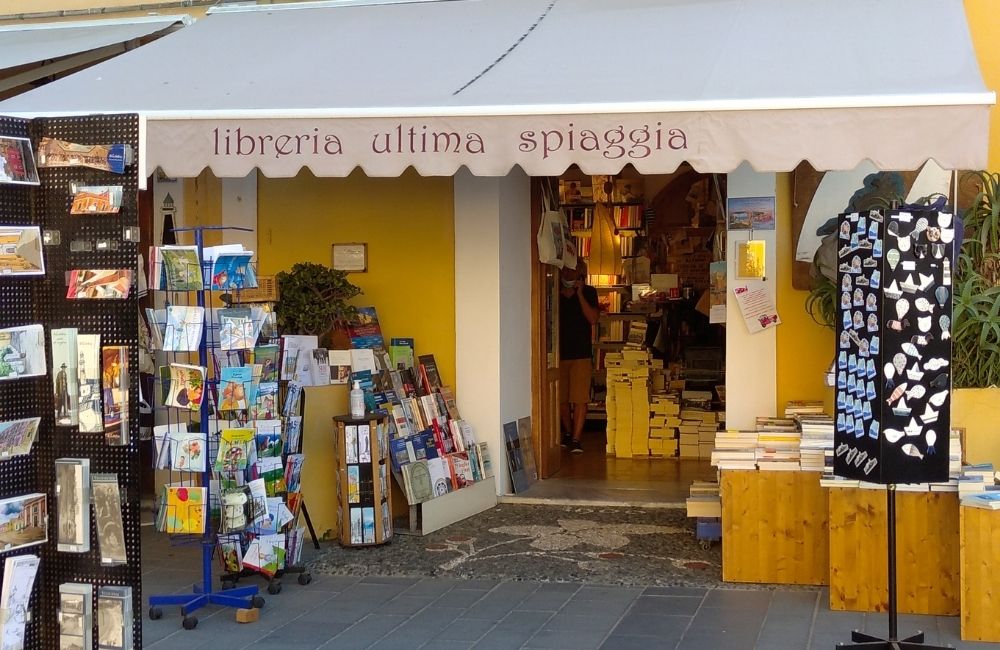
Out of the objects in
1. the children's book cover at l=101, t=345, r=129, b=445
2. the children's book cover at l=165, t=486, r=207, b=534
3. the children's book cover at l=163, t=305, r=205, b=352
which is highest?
the children's book cover at l=163, t=305, r=205, b=352

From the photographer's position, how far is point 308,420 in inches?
306

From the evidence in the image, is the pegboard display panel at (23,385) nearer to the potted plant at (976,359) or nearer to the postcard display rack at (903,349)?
the postcard display rack at (903,349)

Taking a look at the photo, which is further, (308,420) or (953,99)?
(308,420)

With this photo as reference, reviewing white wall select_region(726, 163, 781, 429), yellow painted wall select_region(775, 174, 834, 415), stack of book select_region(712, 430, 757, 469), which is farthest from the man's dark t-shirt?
stack of book select_region(712, 430, 757, 469)

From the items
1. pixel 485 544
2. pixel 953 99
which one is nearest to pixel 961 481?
pixel 953 99

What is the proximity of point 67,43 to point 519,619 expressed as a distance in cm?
549

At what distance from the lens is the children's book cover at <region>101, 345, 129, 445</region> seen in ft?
13.0

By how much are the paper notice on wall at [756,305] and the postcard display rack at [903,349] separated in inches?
94.6

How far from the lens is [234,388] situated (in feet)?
20.3

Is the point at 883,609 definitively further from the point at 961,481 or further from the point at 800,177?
the point at 800,177

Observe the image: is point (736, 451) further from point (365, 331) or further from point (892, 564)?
point (365, 331)

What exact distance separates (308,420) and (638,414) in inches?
164

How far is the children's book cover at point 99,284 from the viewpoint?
3.98 meters

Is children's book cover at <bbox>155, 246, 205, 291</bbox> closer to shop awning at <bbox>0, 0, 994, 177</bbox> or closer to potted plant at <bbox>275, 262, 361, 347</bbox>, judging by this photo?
shop awning at <bbox>0, 0, 994, 177</bbox>
